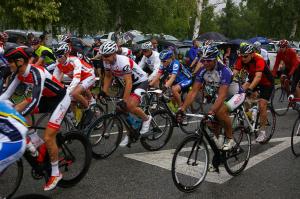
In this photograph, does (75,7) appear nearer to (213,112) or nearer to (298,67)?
(298,67)

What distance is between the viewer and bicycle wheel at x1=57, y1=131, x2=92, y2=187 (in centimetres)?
539

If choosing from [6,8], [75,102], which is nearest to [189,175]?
[75,102]

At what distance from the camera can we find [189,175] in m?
5.51

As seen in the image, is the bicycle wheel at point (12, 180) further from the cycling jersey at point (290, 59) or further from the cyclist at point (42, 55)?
the cycling jersey at point (290, 59)

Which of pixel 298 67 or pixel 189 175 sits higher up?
pixel 298 67

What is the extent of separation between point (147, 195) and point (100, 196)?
61 cm

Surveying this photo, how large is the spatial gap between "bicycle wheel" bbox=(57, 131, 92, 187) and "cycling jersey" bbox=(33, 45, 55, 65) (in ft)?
17.8

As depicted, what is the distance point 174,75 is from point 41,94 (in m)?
4.74

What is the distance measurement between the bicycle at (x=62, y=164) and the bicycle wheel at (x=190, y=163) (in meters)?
1.26

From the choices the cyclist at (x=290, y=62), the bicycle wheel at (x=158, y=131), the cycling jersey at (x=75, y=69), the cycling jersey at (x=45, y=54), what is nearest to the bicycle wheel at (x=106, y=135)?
the bicycle wheel at (x=158, y=131)

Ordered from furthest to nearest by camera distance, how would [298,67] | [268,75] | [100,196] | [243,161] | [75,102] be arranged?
[298,67]
[268,75]
[75,102]
[243,161]
[100,196]

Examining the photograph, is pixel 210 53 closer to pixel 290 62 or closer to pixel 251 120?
pixel 251 120

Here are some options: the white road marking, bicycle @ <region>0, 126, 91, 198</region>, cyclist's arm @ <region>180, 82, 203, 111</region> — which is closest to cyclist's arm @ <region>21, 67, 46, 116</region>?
bicycle @ <region>0, 126, 91, 198</region>

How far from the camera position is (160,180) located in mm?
5859
